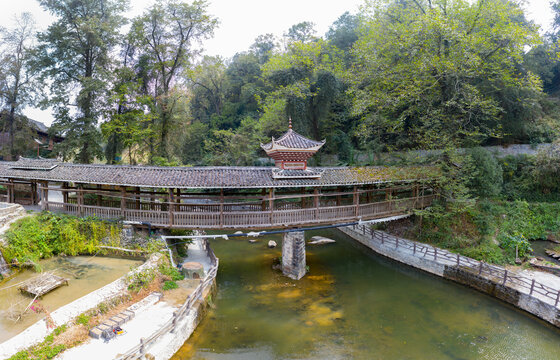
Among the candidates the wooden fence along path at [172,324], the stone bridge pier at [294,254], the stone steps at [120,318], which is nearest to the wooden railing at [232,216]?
the stone bridge pier at [294,254]

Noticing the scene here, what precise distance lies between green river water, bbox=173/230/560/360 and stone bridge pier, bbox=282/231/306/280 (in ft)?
1.52

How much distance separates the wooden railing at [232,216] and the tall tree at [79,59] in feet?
42.6

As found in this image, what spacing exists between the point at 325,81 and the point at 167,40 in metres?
14.5

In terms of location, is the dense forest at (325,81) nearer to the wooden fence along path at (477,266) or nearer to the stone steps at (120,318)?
the wooden fence along path at (477,266)

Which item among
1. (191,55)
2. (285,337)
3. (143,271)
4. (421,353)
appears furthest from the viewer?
(191,55)

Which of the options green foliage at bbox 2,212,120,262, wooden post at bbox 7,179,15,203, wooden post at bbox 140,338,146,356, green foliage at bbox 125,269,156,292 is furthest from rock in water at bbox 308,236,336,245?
wooden post at bbox 7,179,15,203

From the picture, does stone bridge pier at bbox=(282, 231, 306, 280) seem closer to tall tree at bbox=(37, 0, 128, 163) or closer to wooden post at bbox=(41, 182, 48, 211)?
wooden post at bbox=(41, 182, 48, 211)

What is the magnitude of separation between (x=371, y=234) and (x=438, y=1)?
54.4 ft

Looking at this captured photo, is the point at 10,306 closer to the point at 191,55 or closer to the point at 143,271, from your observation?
the point at 143,271

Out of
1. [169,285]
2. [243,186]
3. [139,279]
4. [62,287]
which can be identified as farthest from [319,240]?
[62,287]

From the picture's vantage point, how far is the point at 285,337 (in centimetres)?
1115

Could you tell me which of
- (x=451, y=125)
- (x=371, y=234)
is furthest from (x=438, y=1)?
(x=371, y=234)

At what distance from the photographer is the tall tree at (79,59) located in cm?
2694

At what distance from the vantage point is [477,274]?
14688 millimetres
